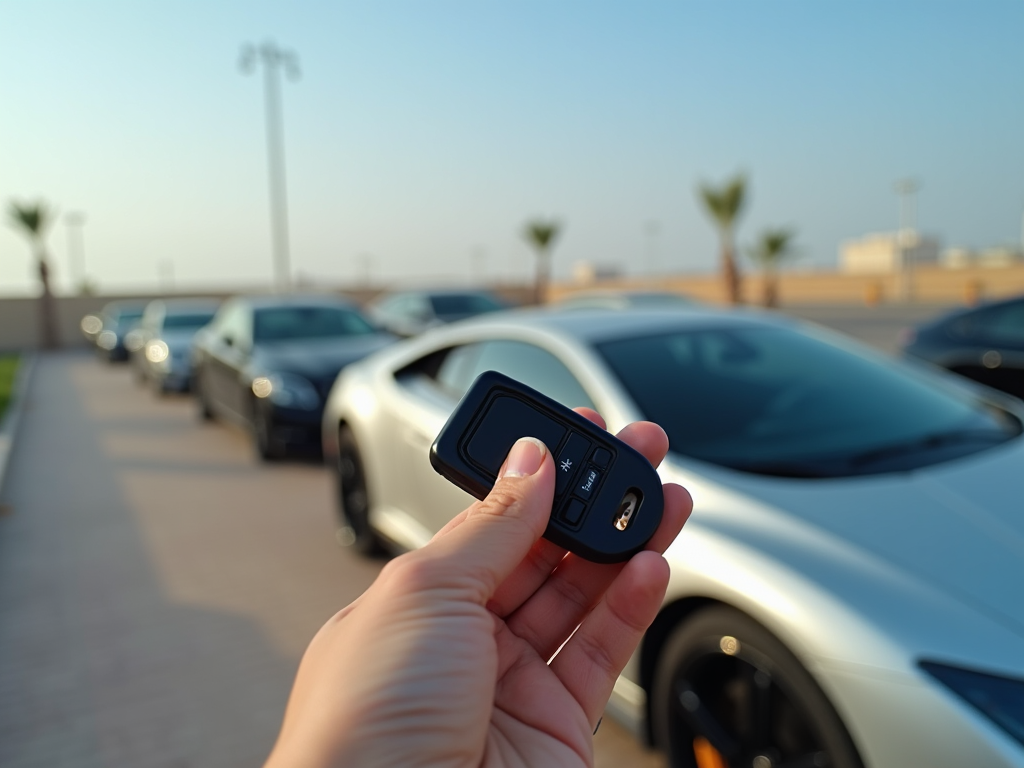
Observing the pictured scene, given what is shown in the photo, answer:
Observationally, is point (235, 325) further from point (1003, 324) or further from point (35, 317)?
point (35, 317)

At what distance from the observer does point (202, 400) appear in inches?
382

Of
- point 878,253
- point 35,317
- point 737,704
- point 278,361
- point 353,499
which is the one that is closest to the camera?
point 737,704

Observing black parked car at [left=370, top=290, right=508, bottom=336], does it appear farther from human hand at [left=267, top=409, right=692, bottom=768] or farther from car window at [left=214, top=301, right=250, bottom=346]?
human hand at [left=267, top=409, right=692, bottom=768]

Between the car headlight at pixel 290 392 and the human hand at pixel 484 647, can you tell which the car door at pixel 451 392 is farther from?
the car headlight at pixel 290 392

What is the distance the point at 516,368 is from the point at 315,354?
441cm

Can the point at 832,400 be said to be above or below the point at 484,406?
below

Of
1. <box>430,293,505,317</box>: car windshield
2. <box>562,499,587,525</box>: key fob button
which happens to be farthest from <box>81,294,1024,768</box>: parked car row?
<box>430,293,505,317</box>: car windshield

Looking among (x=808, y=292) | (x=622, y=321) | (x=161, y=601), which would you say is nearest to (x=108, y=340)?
(x=161, y=601)

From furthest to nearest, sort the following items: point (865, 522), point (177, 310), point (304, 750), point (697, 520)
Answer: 1. point (177, 310)
2. point (697, 520)
3. point (865, 522)
4. point (304, 750)

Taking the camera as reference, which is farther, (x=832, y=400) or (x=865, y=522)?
(x=832, y=400)

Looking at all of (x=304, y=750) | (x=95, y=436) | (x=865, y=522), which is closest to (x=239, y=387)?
(x=95, y=436)

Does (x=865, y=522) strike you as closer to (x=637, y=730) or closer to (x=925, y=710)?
(x=925, y=710)

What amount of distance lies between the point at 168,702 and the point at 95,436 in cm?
724

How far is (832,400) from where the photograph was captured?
3.12 meters
